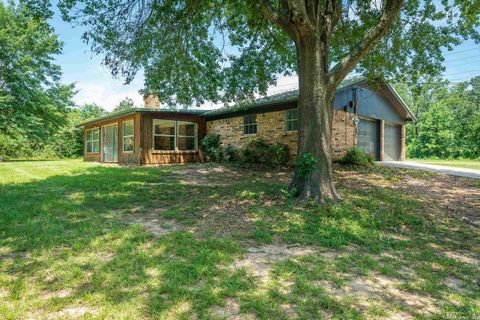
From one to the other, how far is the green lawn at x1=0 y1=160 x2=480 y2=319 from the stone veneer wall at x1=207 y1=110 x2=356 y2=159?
226 inches

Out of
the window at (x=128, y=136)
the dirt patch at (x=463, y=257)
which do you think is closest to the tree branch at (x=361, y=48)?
the dirt patch at (x=463, y=257)

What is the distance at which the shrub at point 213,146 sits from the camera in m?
15.1

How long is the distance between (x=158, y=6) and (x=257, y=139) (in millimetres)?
6987

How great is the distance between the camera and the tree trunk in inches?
238

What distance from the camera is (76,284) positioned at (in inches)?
107

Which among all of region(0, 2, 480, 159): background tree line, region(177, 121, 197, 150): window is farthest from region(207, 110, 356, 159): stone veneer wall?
region(0, 2, 480, 159): background tree line

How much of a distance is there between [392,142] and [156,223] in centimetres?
1564

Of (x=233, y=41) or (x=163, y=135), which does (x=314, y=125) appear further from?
(x=163, y=135)

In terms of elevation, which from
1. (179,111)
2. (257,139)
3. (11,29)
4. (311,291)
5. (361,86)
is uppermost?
(11,29)

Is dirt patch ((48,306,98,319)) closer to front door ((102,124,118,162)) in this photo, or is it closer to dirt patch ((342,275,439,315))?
dirt patch ((342,275,439,315))

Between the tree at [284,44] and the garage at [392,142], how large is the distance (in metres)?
6.57

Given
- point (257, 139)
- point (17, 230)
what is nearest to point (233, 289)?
point (17, 230)

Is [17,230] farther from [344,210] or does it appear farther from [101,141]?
[101,141]

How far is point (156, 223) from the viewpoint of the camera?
4824 millimetres
